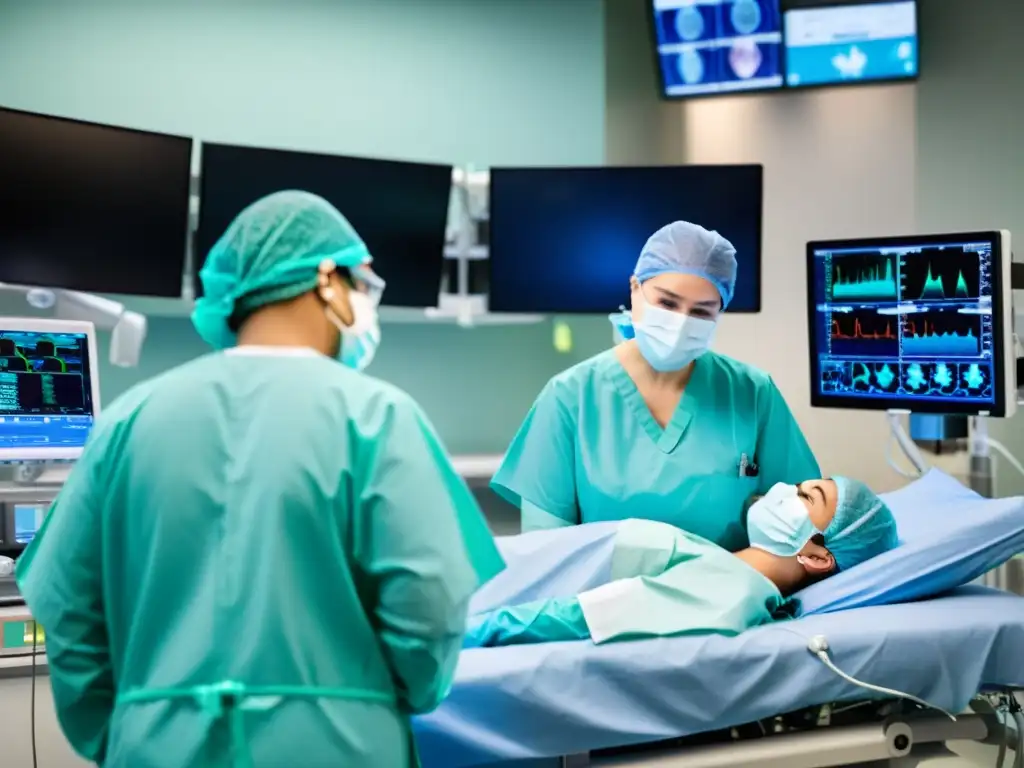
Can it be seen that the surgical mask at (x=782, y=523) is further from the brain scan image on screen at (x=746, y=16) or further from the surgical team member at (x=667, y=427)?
the brain scan image on screen at (x=746, y=16)

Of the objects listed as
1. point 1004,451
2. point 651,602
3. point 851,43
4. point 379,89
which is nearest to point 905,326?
point 1004,451

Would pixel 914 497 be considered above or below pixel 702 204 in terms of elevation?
below

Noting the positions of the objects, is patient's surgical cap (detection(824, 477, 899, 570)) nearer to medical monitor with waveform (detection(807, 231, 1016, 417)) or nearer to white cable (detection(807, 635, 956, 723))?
white cable (detection(807, 635, 956, 723))

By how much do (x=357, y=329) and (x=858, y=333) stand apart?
1472 mm

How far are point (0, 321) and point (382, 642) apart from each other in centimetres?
137

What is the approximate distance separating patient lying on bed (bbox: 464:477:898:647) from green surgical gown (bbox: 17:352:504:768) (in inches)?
19.2

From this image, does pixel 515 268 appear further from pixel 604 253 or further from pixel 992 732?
pixel 992 732

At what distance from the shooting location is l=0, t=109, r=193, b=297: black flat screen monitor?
2.38 meters

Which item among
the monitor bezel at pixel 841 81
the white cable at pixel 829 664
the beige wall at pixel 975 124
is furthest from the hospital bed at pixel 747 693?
the monitor bezel at pixel 841 81

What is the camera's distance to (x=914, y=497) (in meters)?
2.20

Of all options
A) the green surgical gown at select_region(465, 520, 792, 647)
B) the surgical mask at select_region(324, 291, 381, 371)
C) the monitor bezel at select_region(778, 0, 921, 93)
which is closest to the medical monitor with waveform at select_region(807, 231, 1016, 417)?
the green surgical gown at select_region(465, 520, 792, 647)

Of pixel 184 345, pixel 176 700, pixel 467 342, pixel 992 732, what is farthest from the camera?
pixel 467 342

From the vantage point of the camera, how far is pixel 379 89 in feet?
10.5

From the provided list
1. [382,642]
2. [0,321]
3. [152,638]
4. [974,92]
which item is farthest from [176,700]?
[974,92]
